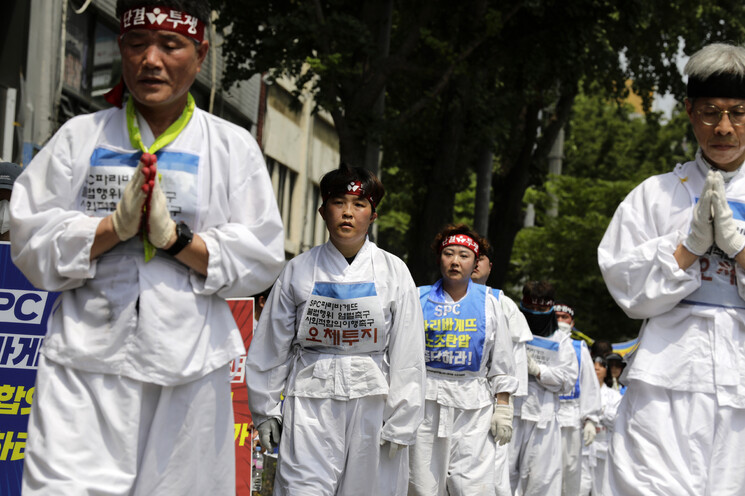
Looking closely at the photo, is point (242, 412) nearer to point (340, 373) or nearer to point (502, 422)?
point (502, 422)

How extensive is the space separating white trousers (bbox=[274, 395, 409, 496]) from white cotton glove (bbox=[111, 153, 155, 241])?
282 centimetres

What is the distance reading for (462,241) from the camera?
32.1 ft

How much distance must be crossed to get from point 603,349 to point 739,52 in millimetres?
13546

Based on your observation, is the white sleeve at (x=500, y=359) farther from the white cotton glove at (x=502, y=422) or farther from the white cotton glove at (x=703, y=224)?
the white cotton glove at (x=703, y=224)

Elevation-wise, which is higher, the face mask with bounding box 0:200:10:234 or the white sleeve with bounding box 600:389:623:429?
the face mask with bounding box 0:200:10:234

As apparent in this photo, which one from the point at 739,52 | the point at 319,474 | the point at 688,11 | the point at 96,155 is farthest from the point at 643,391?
the point at 688,11

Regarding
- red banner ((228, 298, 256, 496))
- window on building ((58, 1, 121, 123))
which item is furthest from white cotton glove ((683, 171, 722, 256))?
window on building ((58, 1, 121, 123))

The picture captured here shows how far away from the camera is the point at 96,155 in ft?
15.0

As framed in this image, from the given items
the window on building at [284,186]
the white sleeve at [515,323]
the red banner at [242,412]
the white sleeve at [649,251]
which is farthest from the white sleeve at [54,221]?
the window on building at [284,186]

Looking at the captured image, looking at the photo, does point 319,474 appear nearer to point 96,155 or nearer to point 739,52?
point 96,155

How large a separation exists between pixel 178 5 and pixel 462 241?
18.0 ft

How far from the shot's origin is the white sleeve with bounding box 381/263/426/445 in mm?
6980

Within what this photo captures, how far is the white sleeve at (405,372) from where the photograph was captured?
275 inches

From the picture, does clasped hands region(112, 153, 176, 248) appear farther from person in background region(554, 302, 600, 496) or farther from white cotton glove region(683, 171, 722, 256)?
person in background region(554, 302, 600, 496)
